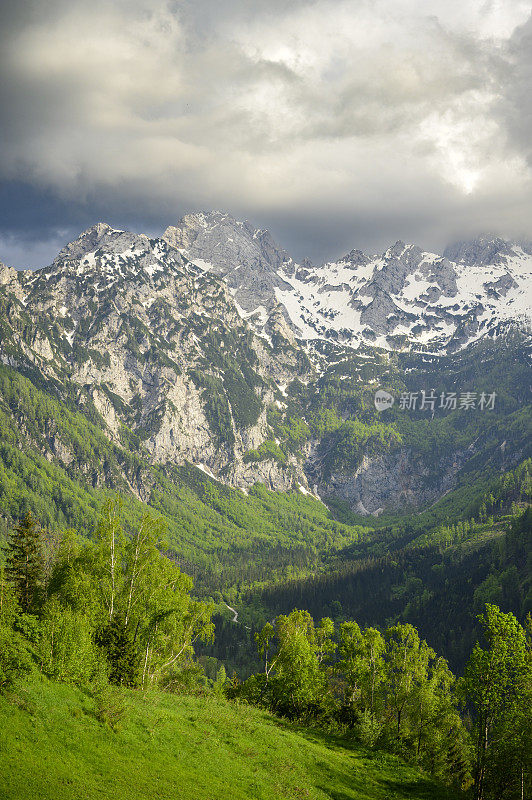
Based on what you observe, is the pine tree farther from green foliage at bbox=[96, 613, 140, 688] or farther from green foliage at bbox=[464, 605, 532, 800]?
green foliage at bbox=[464, 605, 532, 800]

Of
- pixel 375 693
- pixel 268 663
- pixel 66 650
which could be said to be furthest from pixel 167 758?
pixel 375 693

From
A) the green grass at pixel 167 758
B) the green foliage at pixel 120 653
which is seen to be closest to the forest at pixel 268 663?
the green foliage at pixel 120 653

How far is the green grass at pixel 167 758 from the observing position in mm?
27703

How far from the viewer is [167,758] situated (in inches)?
1337

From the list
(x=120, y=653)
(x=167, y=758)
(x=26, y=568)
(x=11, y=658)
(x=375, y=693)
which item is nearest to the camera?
(x=11, y=658)

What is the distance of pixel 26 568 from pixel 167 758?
33.6 meters

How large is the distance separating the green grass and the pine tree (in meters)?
19.7

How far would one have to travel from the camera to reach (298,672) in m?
63.0

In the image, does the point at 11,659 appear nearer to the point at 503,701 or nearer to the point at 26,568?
the point at 26,568

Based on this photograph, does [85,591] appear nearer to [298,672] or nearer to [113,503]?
[113,503]

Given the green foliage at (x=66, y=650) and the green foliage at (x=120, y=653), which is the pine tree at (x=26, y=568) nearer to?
the green foliage at (x=120, y=653)

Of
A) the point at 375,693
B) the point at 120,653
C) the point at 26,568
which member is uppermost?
the point at 26,568

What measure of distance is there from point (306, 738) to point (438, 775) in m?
14.7

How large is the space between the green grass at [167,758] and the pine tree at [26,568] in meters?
19.7
